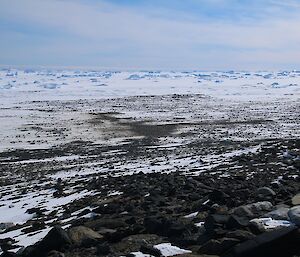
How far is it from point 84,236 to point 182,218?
1.80 m

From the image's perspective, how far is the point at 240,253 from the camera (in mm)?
5332

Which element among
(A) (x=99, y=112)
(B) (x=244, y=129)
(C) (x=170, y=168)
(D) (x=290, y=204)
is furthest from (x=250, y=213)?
(A) (x=99, y=112)

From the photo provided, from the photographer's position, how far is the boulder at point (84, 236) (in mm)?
6988

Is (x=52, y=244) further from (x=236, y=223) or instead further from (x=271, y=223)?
(x=271, y=223)

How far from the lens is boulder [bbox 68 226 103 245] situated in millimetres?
6988

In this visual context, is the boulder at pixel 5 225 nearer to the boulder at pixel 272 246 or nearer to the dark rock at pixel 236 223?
the dark rock at pixel 236 223

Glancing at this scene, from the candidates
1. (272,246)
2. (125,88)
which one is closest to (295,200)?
(272,246)

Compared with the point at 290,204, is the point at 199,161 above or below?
→ below

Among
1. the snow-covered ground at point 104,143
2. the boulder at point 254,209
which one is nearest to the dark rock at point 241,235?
the boulder at point 254,209

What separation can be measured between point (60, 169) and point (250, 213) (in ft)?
40.5

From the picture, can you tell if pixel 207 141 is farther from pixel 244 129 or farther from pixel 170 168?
pixel 170 168

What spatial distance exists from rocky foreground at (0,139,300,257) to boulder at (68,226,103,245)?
0.6 inches

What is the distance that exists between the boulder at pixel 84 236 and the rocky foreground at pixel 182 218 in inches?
0.6

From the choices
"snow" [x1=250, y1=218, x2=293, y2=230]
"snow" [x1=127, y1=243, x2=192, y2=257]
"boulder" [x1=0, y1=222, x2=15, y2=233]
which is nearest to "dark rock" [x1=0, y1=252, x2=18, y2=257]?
"snow" [x1=127, y1=243, x2=192, y2=257]
